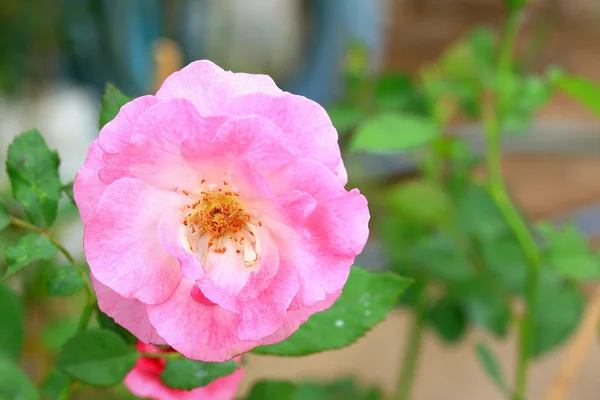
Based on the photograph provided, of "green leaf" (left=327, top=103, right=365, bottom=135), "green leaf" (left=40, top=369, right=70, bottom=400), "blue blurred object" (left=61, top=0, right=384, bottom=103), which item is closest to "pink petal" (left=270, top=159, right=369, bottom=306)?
"green leaf" (left=40, top=369, right=70, bottom=400)

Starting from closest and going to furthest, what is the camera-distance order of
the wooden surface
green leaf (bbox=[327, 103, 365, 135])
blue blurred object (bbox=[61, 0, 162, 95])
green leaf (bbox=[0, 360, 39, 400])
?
green leaf (bbox=[0, 360, 39, 400]), green leaf (bbox=[327, 103, 365, 135]), the wooden surface, blue blurred object (bbox=[61, 0, 162, 95])

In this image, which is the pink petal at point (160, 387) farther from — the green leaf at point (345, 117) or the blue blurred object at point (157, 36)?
the blue blurred object at point (157, 36)

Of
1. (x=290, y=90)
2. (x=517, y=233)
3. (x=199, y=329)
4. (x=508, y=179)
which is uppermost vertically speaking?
(x=199, y=329)

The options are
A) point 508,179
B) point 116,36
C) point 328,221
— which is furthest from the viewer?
point 508,179

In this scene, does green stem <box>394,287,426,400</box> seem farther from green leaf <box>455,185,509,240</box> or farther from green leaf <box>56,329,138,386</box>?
green leaf <box>56,329,138,386</box>

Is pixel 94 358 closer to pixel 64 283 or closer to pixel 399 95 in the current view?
pixel 64 283

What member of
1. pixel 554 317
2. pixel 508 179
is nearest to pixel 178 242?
pixel 554 317

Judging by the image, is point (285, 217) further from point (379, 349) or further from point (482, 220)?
point (379, 349)
